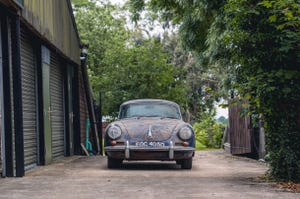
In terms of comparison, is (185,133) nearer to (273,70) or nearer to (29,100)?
(29,100)

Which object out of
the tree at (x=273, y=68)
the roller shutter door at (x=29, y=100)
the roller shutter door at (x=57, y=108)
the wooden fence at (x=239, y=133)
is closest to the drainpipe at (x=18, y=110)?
the roller shutter door at (x=29, y=100)

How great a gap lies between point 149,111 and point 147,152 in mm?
1735

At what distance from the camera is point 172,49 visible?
51.4m

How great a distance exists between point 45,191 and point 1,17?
3.49 metres

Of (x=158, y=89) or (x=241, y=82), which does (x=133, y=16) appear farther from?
(x=241, y=82)

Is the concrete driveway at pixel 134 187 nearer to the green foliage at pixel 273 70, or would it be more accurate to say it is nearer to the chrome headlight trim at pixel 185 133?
the green foliage at pixel 273 70

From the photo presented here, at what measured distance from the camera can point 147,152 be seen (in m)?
11.0

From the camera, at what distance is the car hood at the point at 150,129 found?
11023 millimetres

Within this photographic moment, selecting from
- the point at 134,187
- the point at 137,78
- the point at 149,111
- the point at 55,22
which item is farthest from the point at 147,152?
the point at 137,78

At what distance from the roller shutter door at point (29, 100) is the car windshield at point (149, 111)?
1.86 metres

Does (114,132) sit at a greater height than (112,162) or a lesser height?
greater

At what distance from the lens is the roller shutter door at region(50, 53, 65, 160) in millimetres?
14659

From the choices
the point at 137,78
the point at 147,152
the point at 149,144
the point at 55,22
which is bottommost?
the point at 147,152

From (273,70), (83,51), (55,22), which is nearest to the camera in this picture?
(273,70)
